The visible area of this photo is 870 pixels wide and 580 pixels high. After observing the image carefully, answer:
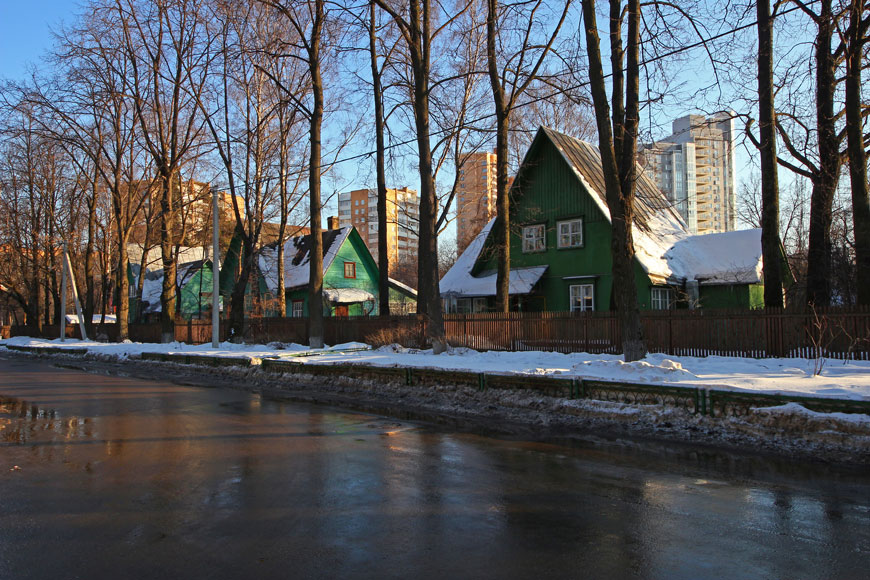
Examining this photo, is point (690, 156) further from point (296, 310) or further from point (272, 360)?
point (272, 360)

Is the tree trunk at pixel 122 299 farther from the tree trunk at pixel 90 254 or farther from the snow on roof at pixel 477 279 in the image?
the snow on roof at pixel 477 279

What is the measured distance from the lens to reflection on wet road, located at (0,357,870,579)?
171 inches

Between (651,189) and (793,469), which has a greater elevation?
(651,189)

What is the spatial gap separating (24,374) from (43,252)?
1444 inches

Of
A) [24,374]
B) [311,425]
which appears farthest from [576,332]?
[24,374]

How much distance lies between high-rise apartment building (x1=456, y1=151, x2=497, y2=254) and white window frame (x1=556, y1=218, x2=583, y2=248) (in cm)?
466

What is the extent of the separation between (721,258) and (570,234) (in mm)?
6471

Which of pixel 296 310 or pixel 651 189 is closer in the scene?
pixel 651 189

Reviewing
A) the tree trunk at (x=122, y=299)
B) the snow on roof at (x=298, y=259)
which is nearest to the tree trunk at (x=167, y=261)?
the tree trunk at (x=122, y=299)

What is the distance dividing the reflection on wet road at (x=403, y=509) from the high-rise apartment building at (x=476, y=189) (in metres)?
22.8

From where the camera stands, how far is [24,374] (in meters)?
20.9

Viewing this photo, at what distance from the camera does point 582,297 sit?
27.1 m

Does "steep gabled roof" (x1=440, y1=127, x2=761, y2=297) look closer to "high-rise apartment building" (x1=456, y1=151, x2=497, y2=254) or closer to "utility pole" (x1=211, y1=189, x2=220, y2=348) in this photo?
"high-rise apartment building" (x1=456, y1=151, x2=497, y2=254)

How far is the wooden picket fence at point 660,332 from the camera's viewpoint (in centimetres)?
1456
